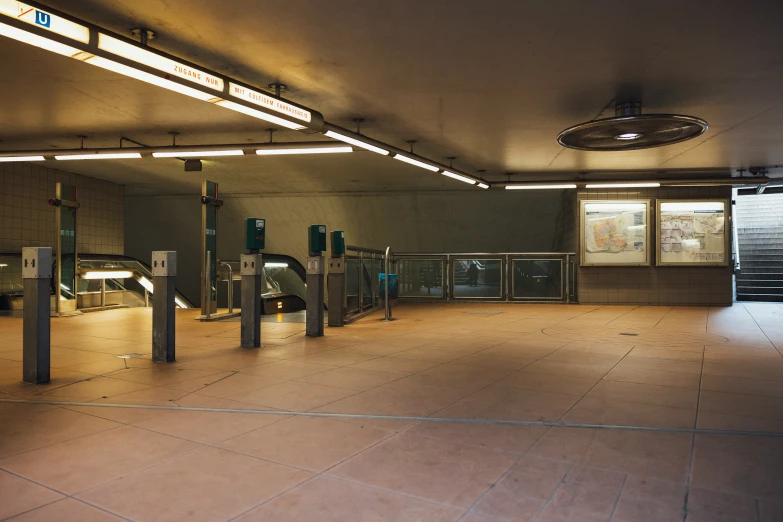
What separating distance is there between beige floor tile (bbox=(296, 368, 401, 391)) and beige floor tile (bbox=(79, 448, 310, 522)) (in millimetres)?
1699

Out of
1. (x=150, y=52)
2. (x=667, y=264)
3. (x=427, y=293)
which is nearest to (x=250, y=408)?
(x=150, y=52)

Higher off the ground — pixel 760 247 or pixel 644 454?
pixel 760 247

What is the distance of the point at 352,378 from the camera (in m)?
4.75

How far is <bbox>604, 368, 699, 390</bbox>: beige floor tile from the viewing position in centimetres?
459

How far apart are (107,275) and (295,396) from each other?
9.15 m

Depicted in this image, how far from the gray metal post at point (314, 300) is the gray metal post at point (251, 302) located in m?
0.88

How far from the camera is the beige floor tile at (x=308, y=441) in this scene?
283 cm

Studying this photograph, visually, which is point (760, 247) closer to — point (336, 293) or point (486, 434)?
point (336, 293)

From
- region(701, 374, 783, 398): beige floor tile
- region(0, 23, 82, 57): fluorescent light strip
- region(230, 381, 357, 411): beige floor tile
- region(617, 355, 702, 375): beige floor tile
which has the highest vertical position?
region(0, 23, 82, 57): fluorescent light strip

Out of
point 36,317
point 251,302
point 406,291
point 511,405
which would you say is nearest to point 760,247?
point 406,291

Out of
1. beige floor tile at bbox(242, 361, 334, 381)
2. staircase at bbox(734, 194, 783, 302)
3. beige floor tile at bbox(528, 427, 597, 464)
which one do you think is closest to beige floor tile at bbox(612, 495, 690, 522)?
beige floor tile at bbox(528, 427, 597, 464)

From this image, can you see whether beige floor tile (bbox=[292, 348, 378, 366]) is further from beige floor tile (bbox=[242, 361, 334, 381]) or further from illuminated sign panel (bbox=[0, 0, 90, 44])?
illuminated sign panel (bbox=[0, 0, 90, 44])

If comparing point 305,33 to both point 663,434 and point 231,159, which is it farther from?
point 231,159

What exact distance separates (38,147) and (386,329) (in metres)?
7.66
